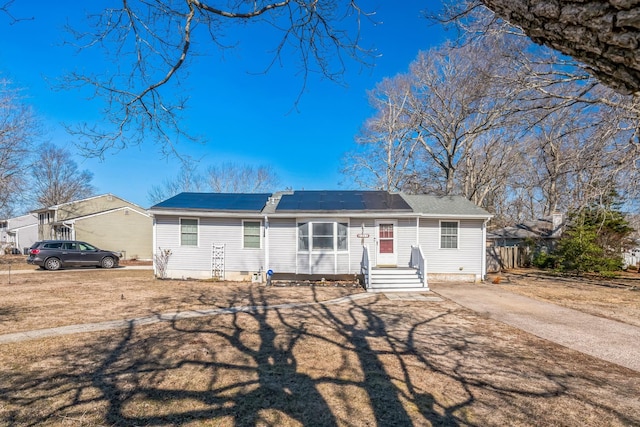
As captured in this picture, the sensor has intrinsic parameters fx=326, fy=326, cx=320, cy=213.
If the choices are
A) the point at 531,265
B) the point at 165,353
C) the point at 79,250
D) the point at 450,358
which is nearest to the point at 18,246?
the point at 79,250

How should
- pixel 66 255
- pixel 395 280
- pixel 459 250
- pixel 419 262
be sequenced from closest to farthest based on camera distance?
pixel 395 280 → pixel 419 262 → pixel 459 250 → pixel 66 255

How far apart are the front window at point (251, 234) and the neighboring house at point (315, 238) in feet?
0.13

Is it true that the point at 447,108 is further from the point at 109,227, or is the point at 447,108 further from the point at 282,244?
the point at 109,227

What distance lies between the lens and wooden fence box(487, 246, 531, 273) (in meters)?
17.6

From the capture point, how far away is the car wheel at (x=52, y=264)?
16775 millimetres

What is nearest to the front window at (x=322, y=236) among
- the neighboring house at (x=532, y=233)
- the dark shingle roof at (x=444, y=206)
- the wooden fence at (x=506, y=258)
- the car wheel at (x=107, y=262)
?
the dark shingle roof at (x=444, y=206)

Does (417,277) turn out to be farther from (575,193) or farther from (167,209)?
(167,209)

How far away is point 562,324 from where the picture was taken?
7.07 m

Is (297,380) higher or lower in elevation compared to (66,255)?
lower

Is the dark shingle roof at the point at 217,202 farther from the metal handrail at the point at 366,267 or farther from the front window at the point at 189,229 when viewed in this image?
the metal handrail at the point at 366,267

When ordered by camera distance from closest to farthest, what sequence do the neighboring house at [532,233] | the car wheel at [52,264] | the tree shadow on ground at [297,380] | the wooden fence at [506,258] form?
the tree shadow on ground at [297,380], the car wheel at [52,264], the wooden fence at [506,258], the neighboring house at [532,233]

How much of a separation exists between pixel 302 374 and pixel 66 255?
18592 millimetres

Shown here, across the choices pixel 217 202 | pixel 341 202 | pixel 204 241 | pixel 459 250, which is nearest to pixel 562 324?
pixel 459 250

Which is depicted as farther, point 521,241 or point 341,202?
point 521,241
